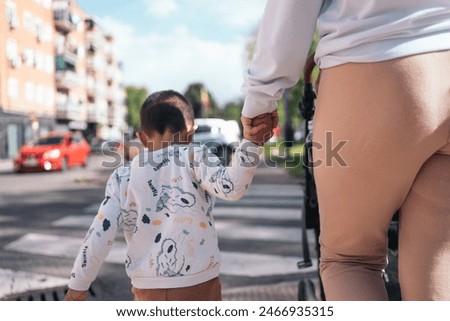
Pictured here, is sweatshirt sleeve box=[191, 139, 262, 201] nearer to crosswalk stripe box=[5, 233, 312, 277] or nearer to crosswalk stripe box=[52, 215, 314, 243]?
crosswalk stripe box=[5, 233, 312, 277]

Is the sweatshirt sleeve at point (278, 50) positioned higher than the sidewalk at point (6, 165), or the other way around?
the sweatshirt sleeve at point (278, 50)

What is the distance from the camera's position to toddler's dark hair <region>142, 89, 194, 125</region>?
6.11 feet

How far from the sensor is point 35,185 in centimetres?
1212

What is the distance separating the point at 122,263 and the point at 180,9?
2.90m

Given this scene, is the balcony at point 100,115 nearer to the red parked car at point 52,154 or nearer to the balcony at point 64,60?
the red parked car at point 52,154

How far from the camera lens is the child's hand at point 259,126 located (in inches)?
58.6

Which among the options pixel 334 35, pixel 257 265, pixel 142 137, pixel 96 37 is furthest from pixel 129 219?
pixel 96 37

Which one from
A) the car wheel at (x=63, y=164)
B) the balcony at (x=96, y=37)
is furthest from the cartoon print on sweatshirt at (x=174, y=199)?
the car wheel at (x=63, y=164)

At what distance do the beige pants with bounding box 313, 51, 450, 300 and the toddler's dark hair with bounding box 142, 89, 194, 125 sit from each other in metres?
0.64

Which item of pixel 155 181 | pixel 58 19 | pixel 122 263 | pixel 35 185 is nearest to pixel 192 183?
pixel 155 181

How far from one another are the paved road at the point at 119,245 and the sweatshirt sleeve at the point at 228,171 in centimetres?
185

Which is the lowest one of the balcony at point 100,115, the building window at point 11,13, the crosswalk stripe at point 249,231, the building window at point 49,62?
the crosswalk stripe at point 249,231

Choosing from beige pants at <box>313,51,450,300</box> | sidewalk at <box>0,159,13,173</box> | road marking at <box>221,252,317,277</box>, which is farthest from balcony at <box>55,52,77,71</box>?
sidewalk at <box>0,159,13,173</box>

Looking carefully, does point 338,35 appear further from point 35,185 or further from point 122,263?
point 35,185
